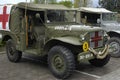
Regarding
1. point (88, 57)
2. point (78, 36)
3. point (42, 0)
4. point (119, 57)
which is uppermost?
point (42, 0)

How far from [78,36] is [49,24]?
1.14 meters

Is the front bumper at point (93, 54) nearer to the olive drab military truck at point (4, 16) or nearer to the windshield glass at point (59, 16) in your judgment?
the windshield glass at point (59, 16)

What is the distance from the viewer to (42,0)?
17.7 m

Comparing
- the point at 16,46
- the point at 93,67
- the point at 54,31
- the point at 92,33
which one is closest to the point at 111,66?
the point at 93,67

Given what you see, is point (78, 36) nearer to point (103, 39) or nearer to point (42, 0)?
point (103, 39)

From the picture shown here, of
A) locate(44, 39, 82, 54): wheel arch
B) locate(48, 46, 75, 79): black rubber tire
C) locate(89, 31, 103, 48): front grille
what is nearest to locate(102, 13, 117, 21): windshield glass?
locate(89, 31, 103, 48): front grille

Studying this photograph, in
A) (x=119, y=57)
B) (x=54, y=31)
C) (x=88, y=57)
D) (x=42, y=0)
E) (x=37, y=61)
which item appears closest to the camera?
(x=88, y=57)

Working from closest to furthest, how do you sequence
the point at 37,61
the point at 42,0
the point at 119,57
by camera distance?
the point at 37,61 < the point at 119,57 < the point at 42,0

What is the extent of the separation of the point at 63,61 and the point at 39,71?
4.12 feet

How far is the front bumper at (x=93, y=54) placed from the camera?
23.3 feet

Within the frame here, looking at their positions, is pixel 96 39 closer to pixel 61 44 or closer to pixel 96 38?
pixel 96 38

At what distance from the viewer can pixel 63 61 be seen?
7184 mm

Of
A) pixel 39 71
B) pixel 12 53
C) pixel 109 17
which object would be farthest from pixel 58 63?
pixel 109 17

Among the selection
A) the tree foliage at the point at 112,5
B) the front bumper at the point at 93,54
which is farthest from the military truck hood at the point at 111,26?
the tree foliage at the point at 112,5
